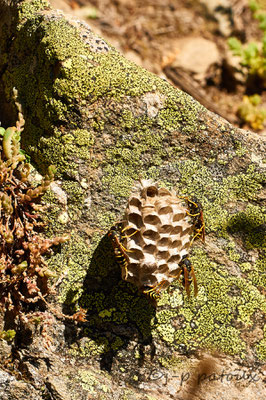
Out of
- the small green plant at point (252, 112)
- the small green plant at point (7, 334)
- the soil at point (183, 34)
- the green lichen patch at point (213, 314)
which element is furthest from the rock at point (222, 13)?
the small green plant at point (7, 334)

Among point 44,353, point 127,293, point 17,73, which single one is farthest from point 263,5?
point 44,353

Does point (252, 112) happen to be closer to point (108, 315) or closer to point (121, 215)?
point (121, 215)

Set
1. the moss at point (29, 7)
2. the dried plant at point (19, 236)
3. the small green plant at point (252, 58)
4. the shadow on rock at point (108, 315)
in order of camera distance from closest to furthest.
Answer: the dried plant at point (19, 236), the shadow on rock at point (108, 315), the moss at point (29, 7), the small green plant at point (252, 58)

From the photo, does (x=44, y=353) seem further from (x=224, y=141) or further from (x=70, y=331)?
(x=224, y=141)

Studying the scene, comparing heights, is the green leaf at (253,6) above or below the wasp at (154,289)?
above

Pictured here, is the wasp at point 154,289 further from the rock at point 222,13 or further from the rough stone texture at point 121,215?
the rock at point 222,13

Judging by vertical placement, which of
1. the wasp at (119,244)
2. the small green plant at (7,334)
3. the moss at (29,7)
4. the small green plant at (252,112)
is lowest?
the small green plant at (7,334)

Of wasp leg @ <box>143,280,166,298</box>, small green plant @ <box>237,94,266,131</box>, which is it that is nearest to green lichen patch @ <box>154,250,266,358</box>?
wasp leg @ <box>143,280,166,298</box>
